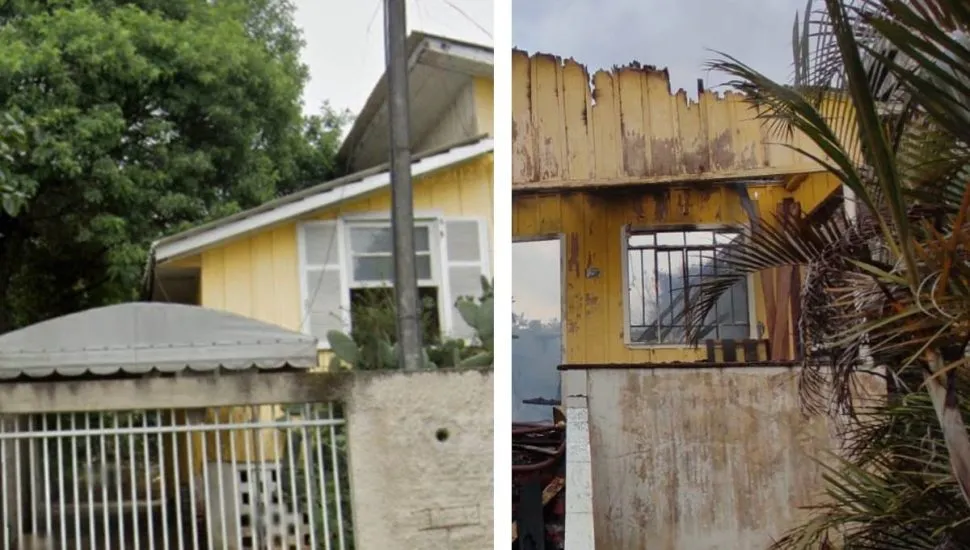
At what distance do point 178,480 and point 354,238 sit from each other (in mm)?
2265

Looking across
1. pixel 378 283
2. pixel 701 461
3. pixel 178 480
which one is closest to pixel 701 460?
pixel 701 461

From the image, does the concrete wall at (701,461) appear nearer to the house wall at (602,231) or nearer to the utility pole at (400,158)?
the house wall at (602,231)

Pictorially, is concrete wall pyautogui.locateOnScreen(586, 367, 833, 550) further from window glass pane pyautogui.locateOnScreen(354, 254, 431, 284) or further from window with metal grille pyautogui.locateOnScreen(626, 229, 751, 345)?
window glass pane pyautogui.locateOnScreen(354, 254, 431, 284)

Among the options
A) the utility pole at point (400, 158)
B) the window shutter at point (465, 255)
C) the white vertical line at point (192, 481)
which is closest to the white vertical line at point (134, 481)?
the white vertical line at point (192, 481)

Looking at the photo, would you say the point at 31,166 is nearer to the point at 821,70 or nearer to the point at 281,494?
the point at 281,494

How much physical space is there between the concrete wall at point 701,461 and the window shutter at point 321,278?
7.10 ft

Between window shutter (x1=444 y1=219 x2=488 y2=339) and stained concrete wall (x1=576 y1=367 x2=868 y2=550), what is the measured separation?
6.07 ft

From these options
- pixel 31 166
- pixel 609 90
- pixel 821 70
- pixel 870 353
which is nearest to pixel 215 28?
pixel 31 166

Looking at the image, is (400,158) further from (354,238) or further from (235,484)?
(354,238)

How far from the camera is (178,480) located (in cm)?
232

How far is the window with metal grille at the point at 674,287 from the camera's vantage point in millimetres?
2508

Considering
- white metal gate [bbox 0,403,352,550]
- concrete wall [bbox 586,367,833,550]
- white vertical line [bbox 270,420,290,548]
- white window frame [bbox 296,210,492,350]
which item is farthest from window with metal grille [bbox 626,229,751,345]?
white window frame [bbox 296,210,492,350]

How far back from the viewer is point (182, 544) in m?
2.35

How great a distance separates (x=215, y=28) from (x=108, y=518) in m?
3.40
